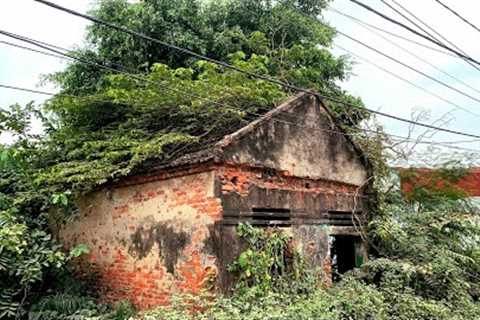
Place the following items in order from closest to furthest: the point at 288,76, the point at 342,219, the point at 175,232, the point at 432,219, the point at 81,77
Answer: the point at 175,232 < the point at 342,219 < the point at 432,219 < the point at 288,76 < the point at 81,77

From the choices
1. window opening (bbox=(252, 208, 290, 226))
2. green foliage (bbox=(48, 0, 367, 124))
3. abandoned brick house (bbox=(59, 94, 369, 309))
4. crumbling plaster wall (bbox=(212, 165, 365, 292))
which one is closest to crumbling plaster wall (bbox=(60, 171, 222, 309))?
abandoned brick house (bbox=(59, 94, 369, 309))

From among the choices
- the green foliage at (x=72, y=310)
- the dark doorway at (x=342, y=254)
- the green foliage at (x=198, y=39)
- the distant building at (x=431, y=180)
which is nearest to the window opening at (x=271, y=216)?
the green foliage at (x=72, y=310)

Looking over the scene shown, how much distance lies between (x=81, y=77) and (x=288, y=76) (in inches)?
251

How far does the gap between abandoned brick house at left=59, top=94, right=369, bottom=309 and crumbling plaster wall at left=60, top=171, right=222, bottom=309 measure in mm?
15

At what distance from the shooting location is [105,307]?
7551mm

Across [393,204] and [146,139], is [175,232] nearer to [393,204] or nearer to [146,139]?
[146,139]

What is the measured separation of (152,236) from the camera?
24.0ft

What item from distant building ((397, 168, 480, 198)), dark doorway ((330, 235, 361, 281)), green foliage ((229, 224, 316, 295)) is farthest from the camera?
distant building ((397, 168, 480, 198))

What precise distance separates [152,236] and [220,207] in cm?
Result: 142

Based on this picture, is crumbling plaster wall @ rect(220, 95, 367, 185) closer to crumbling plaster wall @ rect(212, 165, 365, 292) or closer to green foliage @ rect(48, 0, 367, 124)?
crumbling plaster wall @ rect(212, 165, 365, 292)

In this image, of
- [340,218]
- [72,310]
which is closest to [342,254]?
[340,218]

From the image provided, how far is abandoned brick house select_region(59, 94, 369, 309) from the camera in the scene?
6.67 meters

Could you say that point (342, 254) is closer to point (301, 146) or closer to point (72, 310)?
point (301, 146)

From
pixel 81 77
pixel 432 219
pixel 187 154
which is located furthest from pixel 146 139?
pixel 81 77
